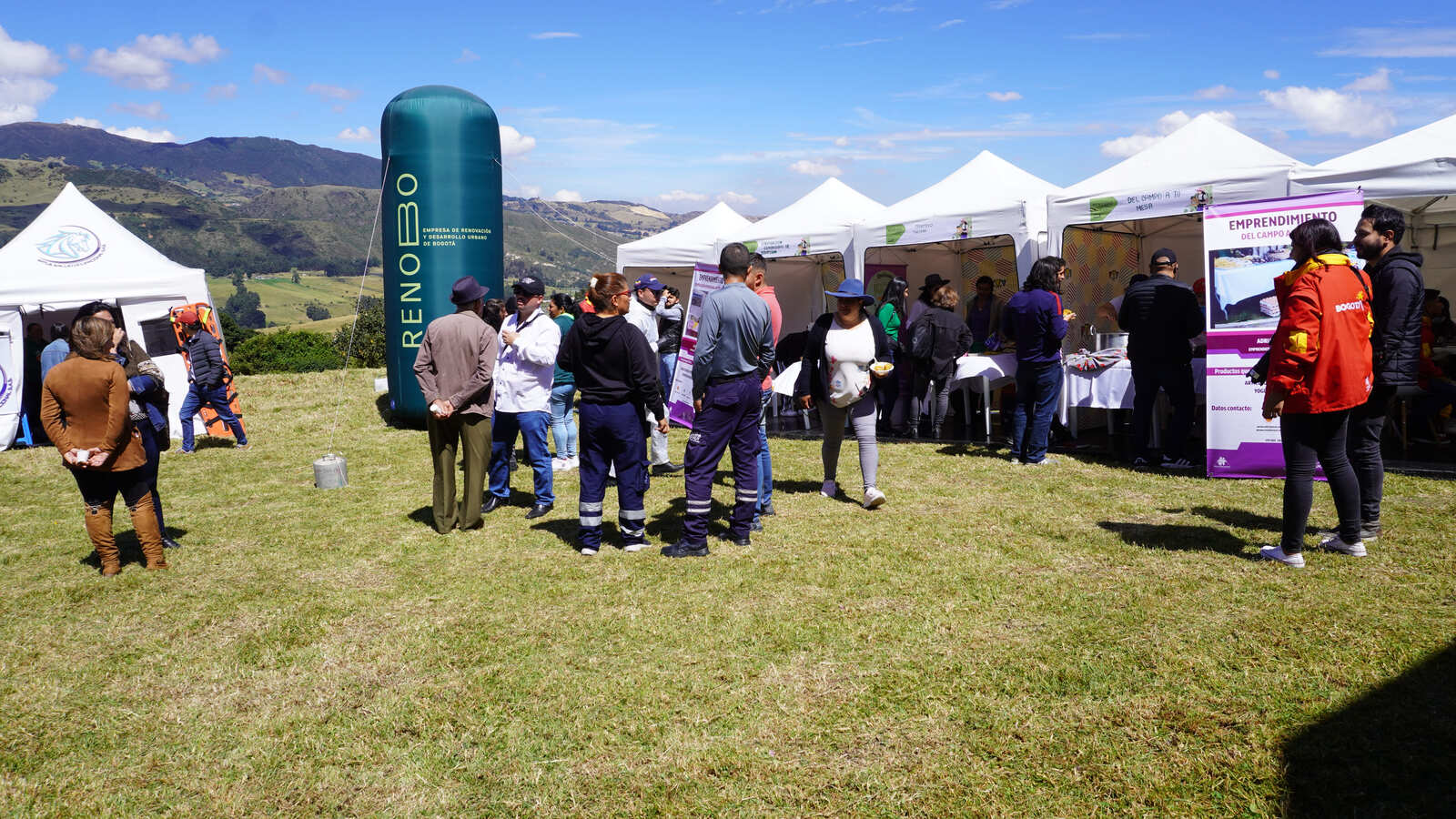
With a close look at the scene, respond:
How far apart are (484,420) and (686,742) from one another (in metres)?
3.49

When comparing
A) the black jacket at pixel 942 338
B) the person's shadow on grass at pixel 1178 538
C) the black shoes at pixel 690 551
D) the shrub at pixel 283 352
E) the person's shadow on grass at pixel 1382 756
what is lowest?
the person's shadow on grass at pixel 1382 756

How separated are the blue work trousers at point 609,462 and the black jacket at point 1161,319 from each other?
4.57m

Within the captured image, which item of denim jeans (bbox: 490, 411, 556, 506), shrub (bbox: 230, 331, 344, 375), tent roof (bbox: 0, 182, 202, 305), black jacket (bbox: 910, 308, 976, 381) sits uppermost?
tent roof (bbox: 0, 182, 202, 305)

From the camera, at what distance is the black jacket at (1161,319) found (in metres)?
7.15

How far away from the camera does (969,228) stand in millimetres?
9445

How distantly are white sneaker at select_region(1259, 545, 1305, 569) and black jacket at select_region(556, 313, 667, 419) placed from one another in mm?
3467

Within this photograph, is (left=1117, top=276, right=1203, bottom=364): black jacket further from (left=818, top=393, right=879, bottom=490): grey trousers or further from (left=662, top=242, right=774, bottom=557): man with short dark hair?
(left=662, top=242, right=774, bottom=557): man with short dark hair

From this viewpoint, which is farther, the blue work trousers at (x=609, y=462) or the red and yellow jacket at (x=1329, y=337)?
the blue work trousers at (x=609, y=462)

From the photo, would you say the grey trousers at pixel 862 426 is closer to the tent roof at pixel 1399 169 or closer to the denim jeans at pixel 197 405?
the tent roof at pixel 1399 169

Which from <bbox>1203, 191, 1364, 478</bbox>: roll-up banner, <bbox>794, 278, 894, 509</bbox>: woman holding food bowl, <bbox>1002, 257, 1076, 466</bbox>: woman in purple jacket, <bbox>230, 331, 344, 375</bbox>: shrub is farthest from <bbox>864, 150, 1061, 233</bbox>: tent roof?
<bbox>230, 331, 344, 375</bbox>: shrub

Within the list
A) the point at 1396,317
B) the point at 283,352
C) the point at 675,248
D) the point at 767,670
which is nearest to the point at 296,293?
the point at 283,352

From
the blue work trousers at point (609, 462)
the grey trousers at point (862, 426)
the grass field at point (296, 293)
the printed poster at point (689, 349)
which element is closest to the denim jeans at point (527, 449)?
the printed poster at point (689, 349)

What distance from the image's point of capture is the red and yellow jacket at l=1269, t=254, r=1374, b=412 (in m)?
4.34

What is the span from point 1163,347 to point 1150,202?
154cm
